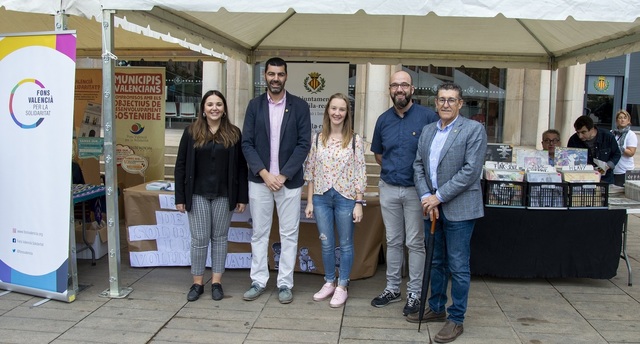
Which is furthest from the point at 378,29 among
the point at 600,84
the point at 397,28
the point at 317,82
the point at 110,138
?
the point at 600,84

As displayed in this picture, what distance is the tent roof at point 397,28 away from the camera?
3.48 meters

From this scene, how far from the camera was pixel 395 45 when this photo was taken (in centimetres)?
656

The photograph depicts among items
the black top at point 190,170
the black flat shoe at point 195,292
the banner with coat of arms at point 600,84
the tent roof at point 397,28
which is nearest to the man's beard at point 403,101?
the tent roof at point 397,28

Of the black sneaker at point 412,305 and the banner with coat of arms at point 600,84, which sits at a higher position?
the banner with coat of arms at point 600,84

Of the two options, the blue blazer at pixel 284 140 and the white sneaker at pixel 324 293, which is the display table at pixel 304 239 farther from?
the blue blazer at pixel 284 140

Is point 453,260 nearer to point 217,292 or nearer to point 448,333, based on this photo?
point 448,333

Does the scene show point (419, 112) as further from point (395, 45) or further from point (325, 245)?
point (395, 45)

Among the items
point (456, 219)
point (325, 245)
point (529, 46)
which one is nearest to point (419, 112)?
point (456, 219)

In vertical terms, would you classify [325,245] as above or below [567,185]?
below

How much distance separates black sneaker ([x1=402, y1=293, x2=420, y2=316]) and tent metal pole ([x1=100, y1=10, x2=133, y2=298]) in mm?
2273

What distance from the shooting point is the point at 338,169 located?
3.94 meters

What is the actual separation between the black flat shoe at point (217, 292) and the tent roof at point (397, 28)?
215 cm

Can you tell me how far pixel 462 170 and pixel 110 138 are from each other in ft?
8.57

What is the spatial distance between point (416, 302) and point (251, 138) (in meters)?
1.75
